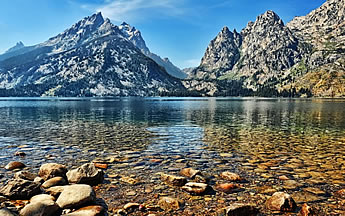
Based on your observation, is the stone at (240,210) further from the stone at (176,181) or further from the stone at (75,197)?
the stone at (75,197)

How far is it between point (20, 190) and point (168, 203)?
835 centimetres

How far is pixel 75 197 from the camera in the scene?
41.7 feet

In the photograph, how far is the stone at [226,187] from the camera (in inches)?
591

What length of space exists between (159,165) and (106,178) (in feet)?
16.5

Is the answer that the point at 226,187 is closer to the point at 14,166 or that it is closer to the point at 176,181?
the point at 176,181

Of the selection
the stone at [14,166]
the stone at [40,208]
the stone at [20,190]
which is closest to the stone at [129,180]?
the stone at [20,190]

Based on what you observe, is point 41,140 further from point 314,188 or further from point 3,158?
point 314,188

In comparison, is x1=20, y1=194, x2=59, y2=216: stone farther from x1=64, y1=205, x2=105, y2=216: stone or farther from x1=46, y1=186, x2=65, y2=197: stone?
x1=46, y1=186, x2=65, y2=197: stone

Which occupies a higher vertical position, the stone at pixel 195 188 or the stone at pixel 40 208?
the stone at pixel 40 208

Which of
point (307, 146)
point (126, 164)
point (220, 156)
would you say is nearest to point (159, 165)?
point (126, 164)

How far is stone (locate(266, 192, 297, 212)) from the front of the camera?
40.6ft

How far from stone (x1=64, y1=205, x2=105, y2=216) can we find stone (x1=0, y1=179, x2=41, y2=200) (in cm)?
388

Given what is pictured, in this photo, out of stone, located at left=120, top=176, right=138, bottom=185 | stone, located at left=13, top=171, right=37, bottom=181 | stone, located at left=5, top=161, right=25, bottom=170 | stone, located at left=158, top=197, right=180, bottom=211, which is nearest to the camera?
stone, located at left=158, top=197, right=180, bottom=211

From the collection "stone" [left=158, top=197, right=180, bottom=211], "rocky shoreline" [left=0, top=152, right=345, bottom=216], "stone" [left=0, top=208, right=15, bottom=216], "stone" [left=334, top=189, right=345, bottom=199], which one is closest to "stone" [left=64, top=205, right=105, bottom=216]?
"rocky shoreline" [left=0, top=152, right=345, bottom=216]
